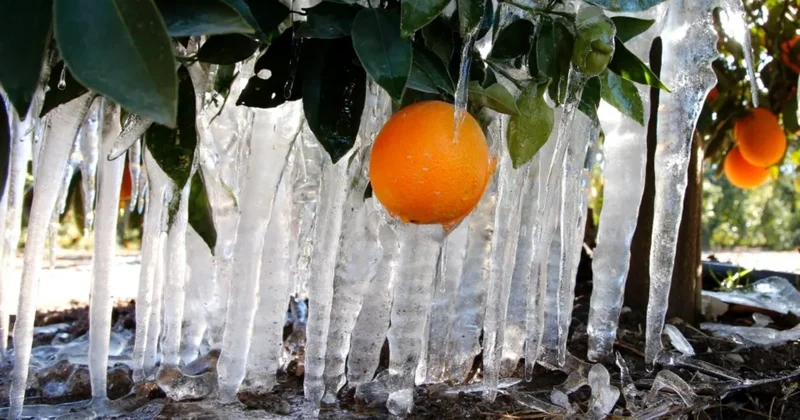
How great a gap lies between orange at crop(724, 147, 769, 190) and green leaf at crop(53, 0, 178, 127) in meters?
1.67

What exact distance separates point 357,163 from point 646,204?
70cm

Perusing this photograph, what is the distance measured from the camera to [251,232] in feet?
2.78

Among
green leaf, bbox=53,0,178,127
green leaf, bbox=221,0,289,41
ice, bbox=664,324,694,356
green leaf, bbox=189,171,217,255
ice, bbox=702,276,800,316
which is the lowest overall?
ice, bbox=664,324,694,356

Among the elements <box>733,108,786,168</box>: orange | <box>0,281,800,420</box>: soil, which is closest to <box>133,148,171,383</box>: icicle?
<box>0,281,800,420</box>: soil

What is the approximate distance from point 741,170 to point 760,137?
0.29 m

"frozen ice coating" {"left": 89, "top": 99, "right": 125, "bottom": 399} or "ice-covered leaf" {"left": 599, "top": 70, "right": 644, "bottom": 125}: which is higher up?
"ice-covered leaf" {"left": 599, "top": 70, "right": 644, "bottom": 125}

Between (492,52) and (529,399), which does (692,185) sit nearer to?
(529,399)

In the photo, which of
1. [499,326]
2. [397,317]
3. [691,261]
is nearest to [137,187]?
[397,317]

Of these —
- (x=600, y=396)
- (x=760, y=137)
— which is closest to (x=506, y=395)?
(x=600, y=396)

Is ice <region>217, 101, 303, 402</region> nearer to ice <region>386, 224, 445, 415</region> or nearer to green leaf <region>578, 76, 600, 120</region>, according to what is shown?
ice <region>386, 224, 445, 415</region>

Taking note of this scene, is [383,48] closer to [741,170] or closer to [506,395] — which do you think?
[506,395]

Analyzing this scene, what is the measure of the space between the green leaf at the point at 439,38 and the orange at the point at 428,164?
54 mm

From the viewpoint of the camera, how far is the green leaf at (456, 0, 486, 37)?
576 mm

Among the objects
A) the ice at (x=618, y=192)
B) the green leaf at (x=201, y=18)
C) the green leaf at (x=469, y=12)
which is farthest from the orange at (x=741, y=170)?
A: the green leaf at (x=201, y=18)
